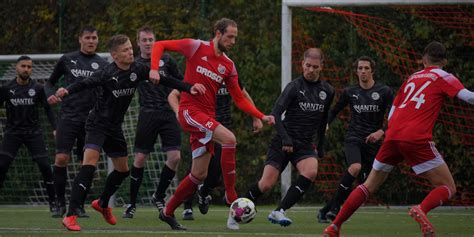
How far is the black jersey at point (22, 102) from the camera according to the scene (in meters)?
14.1

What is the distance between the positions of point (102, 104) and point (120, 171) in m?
0.85

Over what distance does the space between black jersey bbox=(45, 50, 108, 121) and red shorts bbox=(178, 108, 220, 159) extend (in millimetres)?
2411

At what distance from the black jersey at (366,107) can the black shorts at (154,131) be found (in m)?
Answer: 1.95

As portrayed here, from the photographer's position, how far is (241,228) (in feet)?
36.2

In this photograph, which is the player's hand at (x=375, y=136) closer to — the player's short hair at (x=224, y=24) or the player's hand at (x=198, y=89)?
the player's short hair at (x=224, y=24)

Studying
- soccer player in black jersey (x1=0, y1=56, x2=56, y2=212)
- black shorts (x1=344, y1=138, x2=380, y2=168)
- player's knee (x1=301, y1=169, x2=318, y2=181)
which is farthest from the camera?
soccer player in black jersey (x1=0, y1=56, x2=56, y2=212)

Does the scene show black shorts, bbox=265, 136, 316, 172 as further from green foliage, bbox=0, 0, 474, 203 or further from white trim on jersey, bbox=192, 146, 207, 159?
green foliage, bbox=0, 0, 474, 203

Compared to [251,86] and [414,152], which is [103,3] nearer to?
[251,86]

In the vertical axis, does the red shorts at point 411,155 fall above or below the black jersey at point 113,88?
below

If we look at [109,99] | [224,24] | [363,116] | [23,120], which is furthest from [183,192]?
[23,120]

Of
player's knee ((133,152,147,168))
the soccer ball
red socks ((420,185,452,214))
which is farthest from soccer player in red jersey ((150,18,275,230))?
player's knee ((133,152,147,168))

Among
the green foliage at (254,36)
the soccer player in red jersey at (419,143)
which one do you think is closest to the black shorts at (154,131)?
the green foliage at (254,36)

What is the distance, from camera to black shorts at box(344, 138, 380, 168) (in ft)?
41.6

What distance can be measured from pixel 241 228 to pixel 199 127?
1.20 metres
